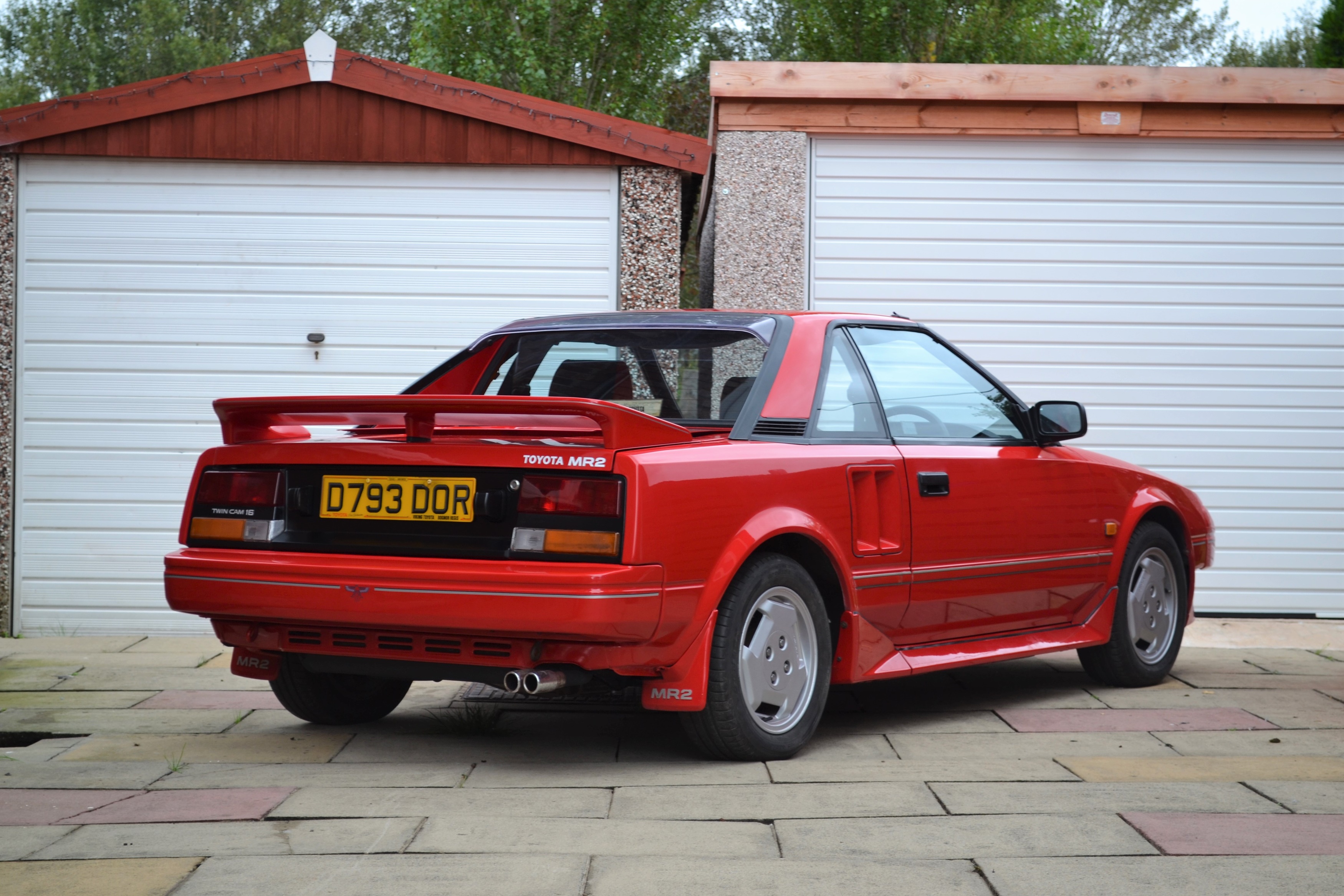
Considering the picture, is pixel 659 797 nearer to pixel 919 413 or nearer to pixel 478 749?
pixel 478 749

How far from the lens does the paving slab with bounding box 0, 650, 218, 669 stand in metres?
6.53

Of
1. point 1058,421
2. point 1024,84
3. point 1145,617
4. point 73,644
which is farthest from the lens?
point 1024,84

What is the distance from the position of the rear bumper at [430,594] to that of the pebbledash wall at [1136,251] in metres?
4.54

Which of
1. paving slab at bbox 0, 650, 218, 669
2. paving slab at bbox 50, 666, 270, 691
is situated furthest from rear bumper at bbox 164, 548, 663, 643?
paving slab at bbox 0, 650, 218, 669

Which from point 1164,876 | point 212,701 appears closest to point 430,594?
point 1164,876

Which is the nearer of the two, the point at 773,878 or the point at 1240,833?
the point at 773,878

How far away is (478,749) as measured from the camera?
4.49 meters

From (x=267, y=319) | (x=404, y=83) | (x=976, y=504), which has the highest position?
(x=404, y=83)

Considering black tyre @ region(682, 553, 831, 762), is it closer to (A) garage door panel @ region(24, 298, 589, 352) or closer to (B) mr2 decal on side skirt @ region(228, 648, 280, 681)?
(B) mr2 decal on side skirt @ region(228, 648, 280, 681)

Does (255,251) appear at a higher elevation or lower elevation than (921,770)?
higher

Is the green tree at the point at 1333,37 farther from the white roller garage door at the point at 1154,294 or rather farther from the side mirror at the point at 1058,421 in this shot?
the side mirror at the point at 1058,421

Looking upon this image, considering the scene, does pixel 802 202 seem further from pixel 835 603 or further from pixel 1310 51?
pixel 1310 51

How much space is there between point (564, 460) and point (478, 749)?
1251 millimetres

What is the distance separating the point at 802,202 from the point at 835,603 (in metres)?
4.14
